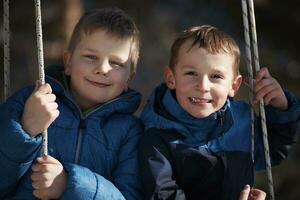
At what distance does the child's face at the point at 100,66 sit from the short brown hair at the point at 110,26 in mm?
19

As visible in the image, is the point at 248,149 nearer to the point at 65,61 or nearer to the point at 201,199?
the point at 201,199

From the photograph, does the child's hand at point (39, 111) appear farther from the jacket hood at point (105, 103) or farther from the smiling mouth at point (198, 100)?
the smiling mouth at point (198, 100)

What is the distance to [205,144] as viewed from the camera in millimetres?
2014

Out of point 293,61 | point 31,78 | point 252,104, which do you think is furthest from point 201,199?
point 31,78

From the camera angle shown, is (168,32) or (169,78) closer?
(169,78)

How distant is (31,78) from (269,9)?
2.04 m

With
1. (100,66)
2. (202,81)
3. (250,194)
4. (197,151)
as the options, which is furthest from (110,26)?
(250,194)

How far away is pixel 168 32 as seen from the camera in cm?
609

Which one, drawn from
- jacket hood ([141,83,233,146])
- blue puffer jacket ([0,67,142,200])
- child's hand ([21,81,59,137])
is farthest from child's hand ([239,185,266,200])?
child's hand ([21,81,59,137])

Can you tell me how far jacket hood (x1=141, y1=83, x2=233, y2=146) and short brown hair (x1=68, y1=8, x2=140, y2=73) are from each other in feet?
0.67

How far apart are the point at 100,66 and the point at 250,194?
1.96ft

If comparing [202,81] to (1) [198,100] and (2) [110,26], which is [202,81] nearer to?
(1) [198,100]

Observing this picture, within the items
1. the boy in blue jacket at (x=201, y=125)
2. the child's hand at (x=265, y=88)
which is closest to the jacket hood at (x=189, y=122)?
the boy in blue jacket at (x=201, y=125)

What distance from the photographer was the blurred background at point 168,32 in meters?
5.07
